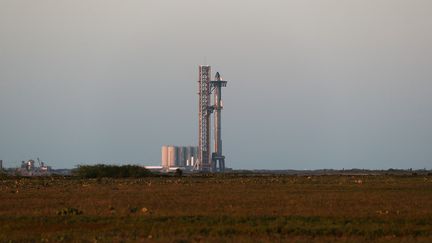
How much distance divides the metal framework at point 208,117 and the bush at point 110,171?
5099cm

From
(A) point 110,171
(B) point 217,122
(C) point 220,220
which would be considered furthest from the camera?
(B) point 217,122

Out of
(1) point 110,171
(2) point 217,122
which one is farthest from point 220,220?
(2) point 217,122

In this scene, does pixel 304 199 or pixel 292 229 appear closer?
pixel 292 229

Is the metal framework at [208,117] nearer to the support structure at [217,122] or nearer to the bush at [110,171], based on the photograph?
the support structure at [217,122]

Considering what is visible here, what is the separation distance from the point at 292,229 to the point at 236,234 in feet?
7.45

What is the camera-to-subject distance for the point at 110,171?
135 metres

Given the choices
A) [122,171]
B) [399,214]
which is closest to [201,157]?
[122,171]

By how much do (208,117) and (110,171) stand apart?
56092 mm

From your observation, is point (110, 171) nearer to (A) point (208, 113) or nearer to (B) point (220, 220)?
(A) point (208, 113)

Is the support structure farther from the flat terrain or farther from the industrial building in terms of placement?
the flat terrain

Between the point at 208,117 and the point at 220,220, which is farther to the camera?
the point at 208,117

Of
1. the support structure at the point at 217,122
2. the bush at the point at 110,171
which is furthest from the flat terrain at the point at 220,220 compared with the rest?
the support structure at the point at 217,122

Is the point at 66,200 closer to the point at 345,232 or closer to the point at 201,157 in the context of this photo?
the point at 345,232

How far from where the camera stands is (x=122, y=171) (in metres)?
135
